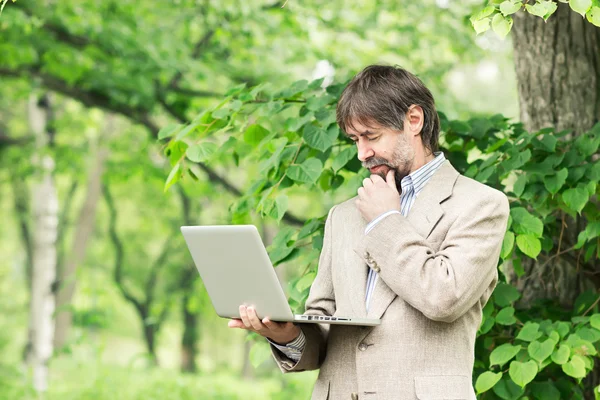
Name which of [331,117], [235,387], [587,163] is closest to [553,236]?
[587,163]

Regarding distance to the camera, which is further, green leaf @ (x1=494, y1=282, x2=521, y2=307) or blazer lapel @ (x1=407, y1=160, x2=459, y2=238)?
green leaf @ (x1=494, y1=282, x2=521, y2=307)

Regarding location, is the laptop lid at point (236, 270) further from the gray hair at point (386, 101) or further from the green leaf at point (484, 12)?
the green leaf at point (484, 12)

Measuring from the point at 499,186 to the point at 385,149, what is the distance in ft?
3.96

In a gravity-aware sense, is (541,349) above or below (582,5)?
below

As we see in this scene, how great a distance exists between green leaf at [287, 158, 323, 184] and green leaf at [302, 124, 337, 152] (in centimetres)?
6

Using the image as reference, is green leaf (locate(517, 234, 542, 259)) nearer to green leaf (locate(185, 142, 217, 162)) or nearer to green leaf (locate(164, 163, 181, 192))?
green leaf (locate(185, 142, 217, 162))

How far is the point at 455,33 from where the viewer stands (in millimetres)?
9273

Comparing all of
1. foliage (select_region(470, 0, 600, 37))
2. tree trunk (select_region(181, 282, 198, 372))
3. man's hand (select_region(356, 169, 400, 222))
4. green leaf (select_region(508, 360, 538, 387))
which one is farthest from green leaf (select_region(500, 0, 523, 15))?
tree trunk (select_region(181, 282, 198, 372))

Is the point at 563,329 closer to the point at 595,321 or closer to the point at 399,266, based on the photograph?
the point at 595,321

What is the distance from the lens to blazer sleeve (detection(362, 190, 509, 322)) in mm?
2105

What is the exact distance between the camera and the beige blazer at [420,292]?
6.99ft

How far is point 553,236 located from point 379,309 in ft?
5.45

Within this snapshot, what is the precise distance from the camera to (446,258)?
7.07 feet

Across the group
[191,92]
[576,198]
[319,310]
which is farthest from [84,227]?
[319,310]
